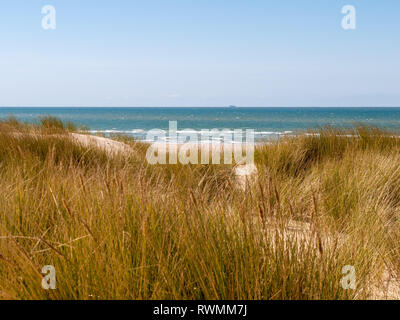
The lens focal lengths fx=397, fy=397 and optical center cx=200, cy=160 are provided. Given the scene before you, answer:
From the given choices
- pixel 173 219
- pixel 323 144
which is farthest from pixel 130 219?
pixel 323 144

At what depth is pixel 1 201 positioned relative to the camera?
8.69 ft

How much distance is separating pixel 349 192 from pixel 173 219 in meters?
2.27

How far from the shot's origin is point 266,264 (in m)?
1.80

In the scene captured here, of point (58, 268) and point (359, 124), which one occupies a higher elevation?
point (359, 124)

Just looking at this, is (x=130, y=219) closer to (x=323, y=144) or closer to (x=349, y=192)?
(x=349, y=192)
